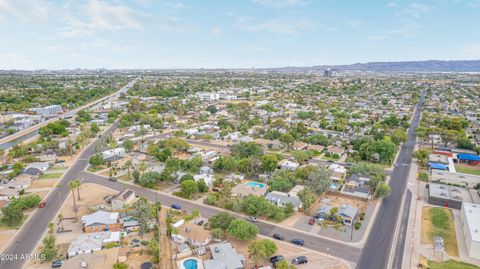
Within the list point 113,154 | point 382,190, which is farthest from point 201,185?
point 113,154

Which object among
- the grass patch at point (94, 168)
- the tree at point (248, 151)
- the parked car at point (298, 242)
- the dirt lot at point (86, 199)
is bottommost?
the parked car at point (298, 242)

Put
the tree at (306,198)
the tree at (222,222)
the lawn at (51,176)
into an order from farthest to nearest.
Result: the lawn at (51,176), the tree at (306,198), the tree at (222,222)

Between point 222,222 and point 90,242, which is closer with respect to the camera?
point 90,242

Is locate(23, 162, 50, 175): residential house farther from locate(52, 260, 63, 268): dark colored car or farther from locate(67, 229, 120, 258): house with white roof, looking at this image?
locate(52, 260, 63, 268): dark colored car

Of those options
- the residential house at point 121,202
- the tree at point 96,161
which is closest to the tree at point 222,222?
the residential house at point 121,202

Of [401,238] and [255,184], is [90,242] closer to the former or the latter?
[255,184]

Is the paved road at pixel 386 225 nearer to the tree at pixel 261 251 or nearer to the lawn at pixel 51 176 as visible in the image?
the tree at pixel 261 251

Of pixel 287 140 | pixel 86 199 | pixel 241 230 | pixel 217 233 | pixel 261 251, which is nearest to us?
pixel 261 251

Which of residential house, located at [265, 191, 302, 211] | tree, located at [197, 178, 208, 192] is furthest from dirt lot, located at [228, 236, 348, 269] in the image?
tree, located at [197, 178, 208, 192]
